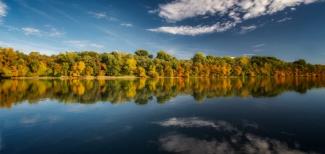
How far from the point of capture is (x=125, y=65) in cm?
12606

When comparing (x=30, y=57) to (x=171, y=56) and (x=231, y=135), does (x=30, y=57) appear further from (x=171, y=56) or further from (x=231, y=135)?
(x=231, y=135)

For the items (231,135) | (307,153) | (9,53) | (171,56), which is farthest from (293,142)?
(171,56)

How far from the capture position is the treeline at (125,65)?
95.8m

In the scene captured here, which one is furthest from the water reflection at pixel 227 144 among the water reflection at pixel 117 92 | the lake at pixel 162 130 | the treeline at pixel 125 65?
the treeline at pixel 125 65

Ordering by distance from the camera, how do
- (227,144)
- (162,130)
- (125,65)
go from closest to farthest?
1. (227,144)
2. (162,130)
3. (125,65)

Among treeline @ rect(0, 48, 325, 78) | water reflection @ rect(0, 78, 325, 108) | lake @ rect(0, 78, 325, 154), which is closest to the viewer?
lake @ rect(0, 78, 325, 154)

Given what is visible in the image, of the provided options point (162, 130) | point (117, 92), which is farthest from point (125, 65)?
point (162, 130)

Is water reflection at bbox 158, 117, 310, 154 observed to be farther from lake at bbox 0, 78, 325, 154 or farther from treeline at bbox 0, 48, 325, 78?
treeline at bbox 0, 48, 325, 78

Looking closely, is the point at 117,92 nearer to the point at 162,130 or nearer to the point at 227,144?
the point at 162,130


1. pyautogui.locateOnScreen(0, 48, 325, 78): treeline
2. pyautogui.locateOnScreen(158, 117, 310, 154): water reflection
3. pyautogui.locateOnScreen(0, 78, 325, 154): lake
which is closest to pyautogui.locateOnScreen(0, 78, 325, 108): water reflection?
pyautogui.locateOnScreen(0, 78, 325, 154): lake

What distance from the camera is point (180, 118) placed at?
1814cm

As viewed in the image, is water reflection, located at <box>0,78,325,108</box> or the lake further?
water reflection, located at <box>0,78,325,108</box>

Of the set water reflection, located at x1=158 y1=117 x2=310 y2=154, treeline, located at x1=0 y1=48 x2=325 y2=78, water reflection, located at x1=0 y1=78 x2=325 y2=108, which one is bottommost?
water reflection, located at x1=158 y1=117 x2=310 y2=154

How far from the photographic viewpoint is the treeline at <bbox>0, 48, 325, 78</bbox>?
9575 cm
